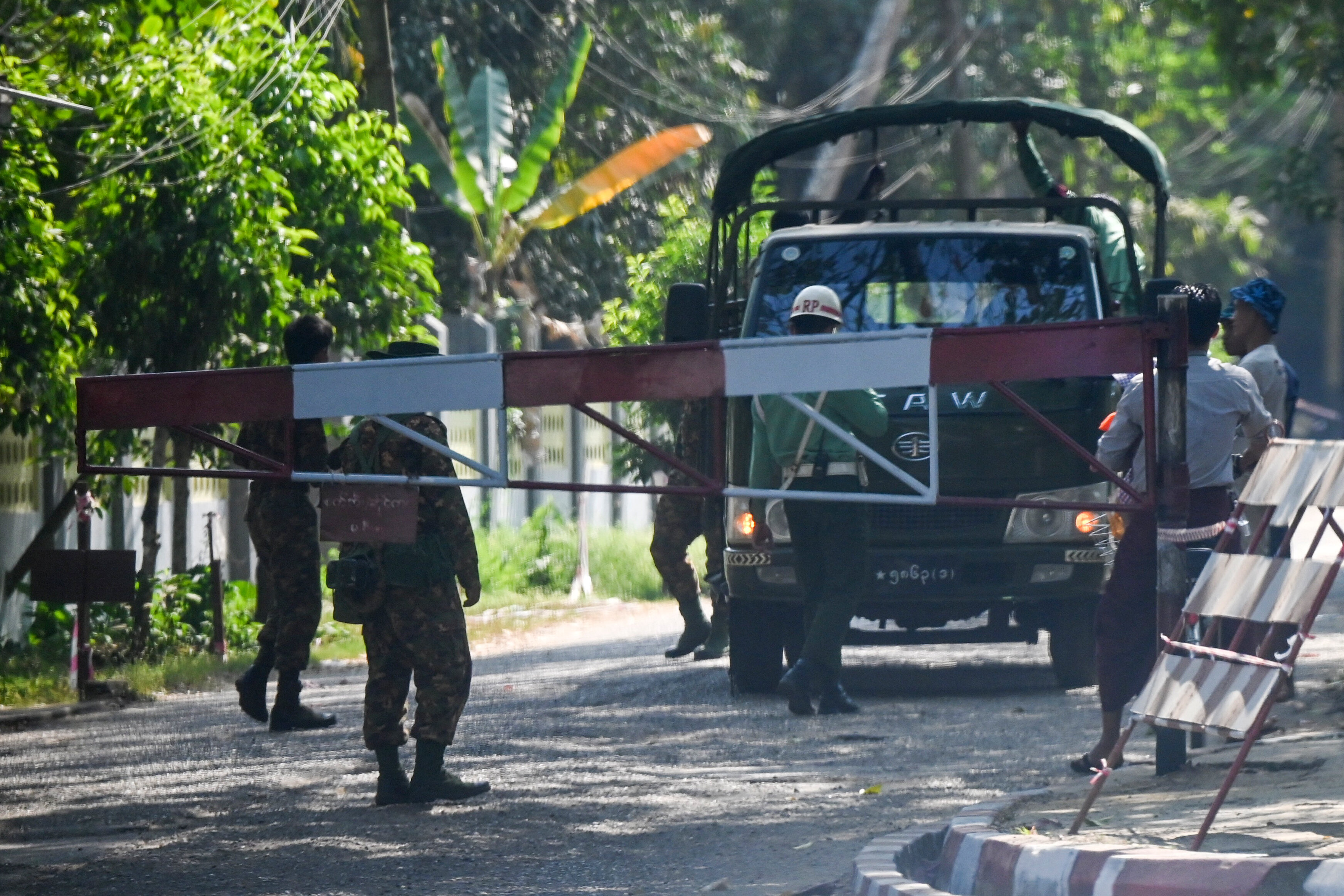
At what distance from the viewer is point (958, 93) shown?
26656mm

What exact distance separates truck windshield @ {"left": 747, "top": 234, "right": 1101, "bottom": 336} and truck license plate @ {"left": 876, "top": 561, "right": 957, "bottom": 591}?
1203mm

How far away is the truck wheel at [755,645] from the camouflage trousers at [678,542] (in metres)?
1.60

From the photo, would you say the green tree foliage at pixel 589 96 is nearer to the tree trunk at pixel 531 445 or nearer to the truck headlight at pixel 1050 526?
the tree trunk at pixel 531 445

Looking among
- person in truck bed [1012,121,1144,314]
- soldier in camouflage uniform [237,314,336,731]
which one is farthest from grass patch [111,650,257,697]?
person in truck bed [1012,121,1144,314]

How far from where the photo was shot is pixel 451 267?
80.2 feet

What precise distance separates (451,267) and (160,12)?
1077 centimetres

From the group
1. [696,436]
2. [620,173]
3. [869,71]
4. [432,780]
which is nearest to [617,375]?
[432,780]

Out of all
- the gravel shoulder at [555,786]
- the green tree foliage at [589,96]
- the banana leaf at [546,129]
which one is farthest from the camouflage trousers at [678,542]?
the green tree foliage at [589,96]

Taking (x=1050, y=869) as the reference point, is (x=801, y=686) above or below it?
above

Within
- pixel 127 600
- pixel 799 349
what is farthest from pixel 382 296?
pixel 799 349

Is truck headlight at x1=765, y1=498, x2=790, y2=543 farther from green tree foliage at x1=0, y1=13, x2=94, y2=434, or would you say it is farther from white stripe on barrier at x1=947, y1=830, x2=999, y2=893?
green tree foliage at x1=0, y1=13, x2=94, y2=434

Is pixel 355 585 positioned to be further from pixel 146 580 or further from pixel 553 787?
pixel 146 580

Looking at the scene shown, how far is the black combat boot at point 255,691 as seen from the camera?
9266 millimetres

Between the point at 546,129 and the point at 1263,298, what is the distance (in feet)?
44.0
